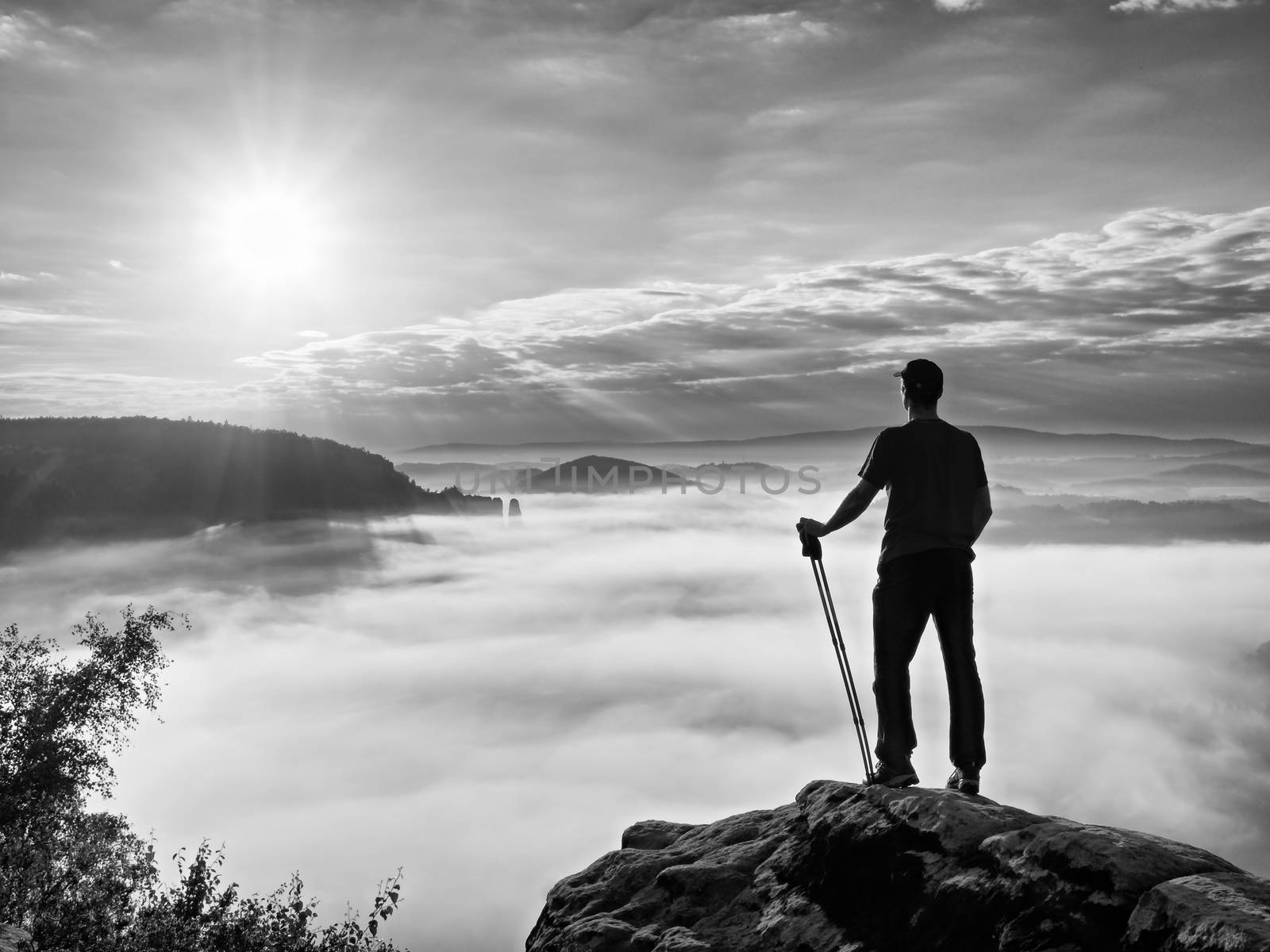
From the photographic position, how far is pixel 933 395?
7.96m

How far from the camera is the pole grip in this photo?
821cm

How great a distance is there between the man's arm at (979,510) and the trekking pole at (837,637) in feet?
4.32

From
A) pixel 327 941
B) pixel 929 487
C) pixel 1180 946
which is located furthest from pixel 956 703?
pixel 327 941

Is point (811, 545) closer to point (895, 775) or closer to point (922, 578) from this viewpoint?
point (922, 578)

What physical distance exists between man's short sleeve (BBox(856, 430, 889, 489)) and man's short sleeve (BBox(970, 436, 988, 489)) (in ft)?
2.60

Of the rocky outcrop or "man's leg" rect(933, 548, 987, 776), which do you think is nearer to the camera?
the rocky outcrop

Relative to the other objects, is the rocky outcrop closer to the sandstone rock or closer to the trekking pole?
the sandstone rock

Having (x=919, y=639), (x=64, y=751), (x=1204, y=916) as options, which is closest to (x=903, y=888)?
(x=1204, y=916)

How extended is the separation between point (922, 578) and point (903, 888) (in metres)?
2.49

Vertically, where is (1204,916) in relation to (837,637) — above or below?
below

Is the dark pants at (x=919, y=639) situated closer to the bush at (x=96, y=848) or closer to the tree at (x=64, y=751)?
the bush at (x=96, y=848)

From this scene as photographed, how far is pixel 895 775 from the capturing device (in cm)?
760

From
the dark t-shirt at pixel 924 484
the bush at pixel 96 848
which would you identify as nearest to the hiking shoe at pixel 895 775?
the dark t-shirt at pixel 924 484

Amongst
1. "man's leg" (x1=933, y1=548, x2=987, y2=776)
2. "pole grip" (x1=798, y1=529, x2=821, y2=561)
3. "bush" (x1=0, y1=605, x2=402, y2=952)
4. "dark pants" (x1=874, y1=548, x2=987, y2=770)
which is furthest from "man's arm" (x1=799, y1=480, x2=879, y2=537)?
"bush" (x1=0, y1=605, x2=402, y2=952)
